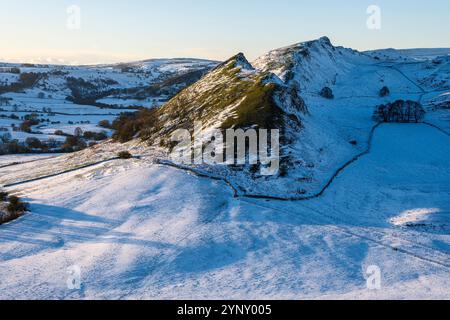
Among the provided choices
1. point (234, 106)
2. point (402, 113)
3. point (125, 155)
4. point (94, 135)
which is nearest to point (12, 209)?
point (125, 155)

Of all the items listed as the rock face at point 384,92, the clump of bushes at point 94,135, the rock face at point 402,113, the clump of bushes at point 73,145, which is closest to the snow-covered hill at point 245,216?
the rock face at point 402,113

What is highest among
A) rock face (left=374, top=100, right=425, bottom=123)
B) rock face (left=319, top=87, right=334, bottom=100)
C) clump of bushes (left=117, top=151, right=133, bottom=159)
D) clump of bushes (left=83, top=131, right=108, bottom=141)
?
rock face (left=319, top=87, right=334, bottom=100)

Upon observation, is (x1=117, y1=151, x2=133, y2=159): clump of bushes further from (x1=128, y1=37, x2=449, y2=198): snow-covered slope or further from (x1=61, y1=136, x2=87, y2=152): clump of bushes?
(x1=61, y1=136, x2=87, y2=152): clump of bushes

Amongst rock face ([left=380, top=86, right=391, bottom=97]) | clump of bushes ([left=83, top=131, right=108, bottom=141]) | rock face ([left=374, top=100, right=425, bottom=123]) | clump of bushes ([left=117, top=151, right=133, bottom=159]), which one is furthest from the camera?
clump of bushes ([left=83, top=131, right=108, bottom=141])

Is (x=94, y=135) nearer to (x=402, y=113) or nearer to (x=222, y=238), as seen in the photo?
(x=402, y=113)

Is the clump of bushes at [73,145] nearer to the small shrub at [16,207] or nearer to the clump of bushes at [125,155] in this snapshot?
the clump of bushes at [125,155]

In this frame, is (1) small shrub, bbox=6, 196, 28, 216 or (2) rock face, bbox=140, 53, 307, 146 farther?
(2) rock face, bbox=140, 53, 307, 146

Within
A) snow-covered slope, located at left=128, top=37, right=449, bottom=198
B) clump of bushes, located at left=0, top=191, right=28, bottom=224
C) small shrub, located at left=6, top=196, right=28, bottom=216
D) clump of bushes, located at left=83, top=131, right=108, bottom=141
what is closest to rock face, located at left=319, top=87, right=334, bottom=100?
snow-covered slope, located at left=128, top=37, right=449, bottom=198

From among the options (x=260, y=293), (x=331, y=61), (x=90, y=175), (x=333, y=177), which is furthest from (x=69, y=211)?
(x=331, y=61)
